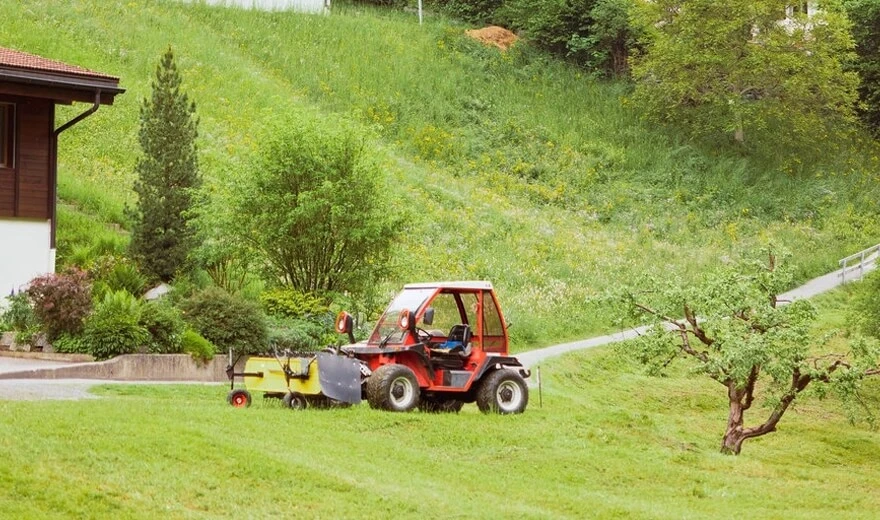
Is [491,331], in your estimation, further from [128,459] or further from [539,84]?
[539,84]

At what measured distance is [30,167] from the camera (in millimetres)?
28125

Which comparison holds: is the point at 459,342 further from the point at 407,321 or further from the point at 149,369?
the point at 149,369

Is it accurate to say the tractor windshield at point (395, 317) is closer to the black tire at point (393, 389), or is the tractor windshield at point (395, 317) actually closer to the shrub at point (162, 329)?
the black tire at point (393, 389)

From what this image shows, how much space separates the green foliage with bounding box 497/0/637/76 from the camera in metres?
69.1

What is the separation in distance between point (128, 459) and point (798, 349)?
15194 millimetres

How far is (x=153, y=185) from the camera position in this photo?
97.3 feet

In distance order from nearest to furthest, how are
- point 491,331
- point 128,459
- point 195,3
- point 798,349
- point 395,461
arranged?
point 128,459 < point 395,461 < point 491,331 < point 798,349 < point 195,3

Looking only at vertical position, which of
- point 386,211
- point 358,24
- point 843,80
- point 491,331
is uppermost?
point 358,24

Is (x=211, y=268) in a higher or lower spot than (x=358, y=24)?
lower

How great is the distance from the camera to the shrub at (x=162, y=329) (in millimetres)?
24516

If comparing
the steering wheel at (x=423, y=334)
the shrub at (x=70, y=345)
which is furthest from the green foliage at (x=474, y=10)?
the steering wheel at (x=423, y=334)

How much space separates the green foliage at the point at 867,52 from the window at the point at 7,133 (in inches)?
1815

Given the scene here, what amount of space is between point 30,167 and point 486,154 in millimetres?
30477

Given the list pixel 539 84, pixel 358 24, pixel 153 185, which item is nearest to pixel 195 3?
pixel 358 24
